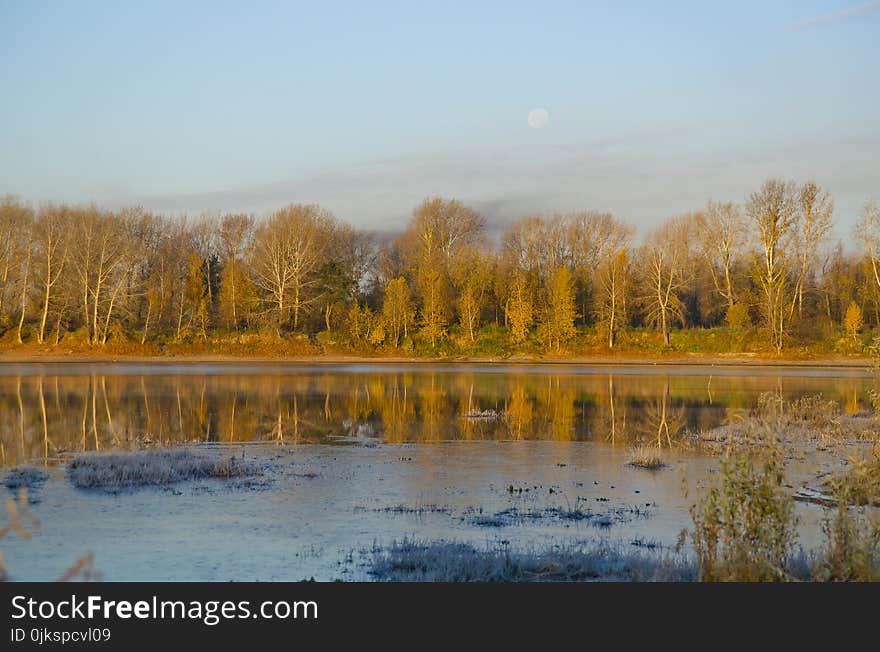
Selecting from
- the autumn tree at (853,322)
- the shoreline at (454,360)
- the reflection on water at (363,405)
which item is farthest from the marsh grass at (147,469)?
the autumn tree at (853,322)

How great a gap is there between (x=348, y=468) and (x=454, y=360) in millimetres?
57738

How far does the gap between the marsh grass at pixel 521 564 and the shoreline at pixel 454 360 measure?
5998 centimetres

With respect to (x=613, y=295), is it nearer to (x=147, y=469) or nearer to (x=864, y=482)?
(x=864, y=482)

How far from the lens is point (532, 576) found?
10141 mm

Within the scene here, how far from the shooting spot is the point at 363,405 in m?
34.2

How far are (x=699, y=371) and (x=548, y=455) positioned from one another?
43247mm

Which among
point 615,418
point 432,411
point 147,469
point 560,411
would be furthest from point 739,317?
point 147,469

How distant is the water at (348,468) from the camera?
38.2 feet

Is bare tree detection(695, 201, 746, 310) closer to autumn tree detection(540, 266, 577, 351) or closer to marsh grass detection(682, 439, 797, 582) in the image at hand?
autumn tree detection(540, 266, 577, 351)

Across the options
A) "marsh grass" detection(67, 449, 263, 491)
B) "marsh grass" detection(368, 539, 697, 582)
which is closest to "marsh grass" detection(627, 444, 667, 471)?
"marsh grass" detection(368, 539, 697, 582)

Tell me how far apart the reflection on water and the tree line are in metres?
22.8

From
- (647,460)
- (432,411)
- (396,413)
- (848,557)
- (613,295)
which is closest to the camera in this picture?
(848,557)
